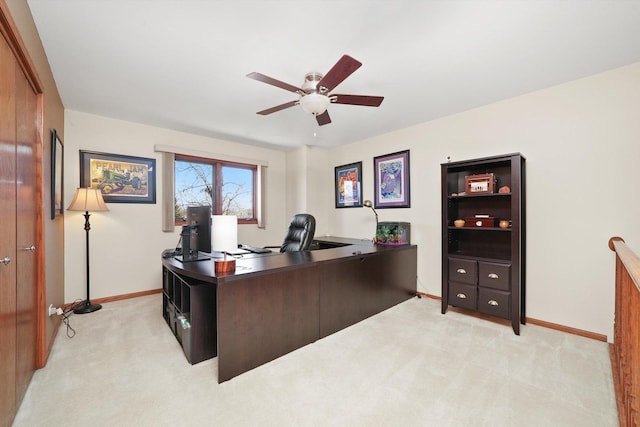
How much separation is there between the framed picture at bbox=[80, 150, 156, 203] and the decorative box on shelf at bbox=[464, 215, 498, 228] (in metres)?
4.11

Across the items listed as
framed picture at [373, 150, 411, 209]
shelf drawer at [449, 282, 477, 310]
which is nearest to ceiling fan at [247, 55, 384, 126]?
framed picture at [373, 150, 411, 209]

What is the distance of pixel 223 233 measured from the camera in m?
1.95

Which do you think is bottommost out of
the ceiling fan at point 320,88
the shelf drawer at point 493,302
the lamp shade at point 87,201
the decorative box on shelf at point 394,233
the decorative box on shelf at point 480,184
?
the shelf drawer at point 493,302

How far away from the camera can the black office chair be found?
326 centimetres

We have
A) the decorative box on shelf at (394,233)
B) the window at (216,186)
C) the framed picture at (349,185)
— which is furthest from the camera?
the framed picture at (349,185)

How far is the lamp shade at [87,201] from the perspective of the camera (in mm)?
3057

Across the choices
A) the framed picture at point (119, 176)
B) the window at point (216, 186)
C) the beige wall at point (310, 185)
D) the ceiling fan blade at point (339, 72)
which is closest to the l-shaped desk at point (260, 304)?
the ceiling fan blade at point (339, 72)

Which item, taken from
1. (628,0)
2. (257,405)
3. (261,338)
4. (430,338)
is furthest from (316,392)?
(628,0)

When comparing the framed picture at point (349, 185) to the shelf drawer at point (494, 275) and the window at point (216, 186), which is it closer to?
the window at point (216, 186)

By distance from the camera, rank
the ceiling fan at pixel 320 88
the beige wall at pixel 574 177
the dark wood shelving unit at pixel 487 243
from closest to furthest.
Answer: the ceiling fan at pixel 320 88 < the beige wall at pixel 574 177 < the dark wood shelving unit at pixel 487 243

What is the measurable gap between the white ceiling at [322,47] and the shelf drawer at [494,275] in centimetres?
177

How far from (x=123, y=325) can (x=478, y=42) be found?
13.1 feet

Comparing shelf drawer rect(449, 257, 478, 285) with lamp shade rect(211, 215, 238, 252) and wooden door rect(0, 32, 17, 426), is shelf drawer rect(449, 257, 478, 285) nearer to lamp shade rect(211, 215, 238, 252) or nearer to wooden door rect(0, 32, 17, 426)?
lamp shade rect(211, 215, 238, 252)

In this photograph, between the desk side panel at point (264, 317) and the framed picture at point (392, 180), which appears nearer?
the desk side panel at point (264, 317)
